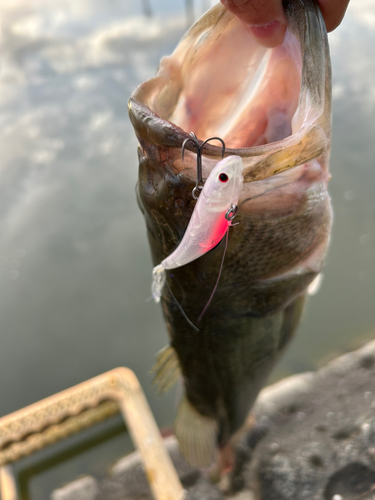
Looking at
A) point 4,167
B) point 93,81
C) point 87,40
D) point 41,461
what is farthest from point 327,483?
point 87,40

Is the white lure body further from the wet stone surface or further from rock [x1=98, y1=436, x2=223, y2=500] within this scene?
rock [x1=98, y1=436, x2=223, y2=500]

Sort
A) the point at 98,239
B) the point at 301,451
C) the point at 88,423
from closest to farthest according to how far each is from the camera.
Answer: the point at 301,451 → the point at 88,423 → the point at 98,239

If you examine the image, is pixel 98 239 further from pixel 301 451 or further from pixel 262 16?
pixel 262 16

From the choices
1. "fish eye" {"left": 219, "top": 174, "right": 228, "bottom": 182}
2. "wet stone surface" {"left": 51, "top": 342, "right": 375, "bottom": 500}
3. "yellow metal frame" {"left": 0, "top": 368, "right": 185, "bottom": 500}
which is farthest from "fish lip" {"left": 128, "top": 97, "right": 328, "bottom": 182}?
"yellow metal frame" {"left": 0, "top": 368, "right": 185, "bottom": 500}

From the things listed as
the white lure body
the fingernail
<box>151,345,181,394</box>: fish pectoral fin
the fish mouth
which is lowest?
<box>151,345,181,394</box>: fish pectoral fin

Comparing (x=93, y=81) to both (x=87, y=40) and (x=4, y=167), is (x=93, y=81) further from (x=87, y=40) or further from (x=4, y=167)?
(x=4, y=167)

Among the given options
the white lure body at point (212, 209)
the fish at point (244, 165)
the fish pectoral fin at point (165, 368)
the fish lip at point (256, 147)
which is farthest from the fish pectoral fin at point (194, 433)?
the fish lip at point (256, 147)

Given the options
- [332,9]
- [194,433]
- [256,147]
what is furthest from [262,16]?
[194,433]
